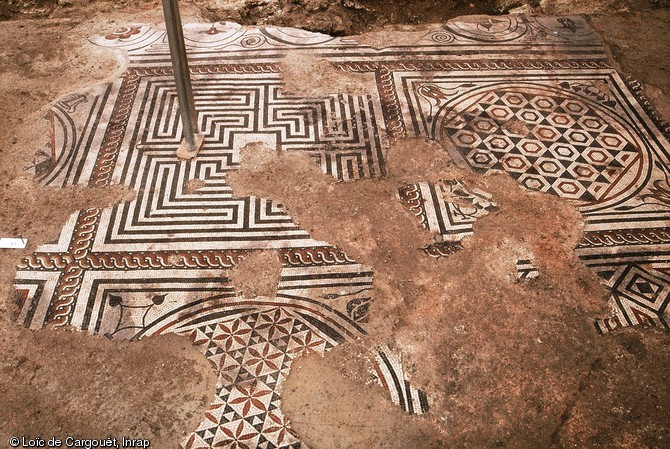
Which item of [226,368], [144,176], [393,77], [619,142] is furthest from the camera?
[393,77]

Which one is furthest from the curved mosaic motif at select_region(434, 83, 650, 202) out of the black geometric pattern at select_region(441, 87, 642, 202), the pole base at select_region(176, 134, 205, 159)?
the pole base at select_region(176, 134, 205, 159)

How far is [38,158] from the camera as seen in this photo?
2480mm

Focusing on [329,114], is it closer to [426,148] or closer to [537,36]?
[426,148]

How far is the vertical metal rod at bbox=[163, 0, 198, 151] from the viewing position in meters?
2.09

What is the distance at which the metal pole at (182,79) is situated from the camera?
6.88 ft

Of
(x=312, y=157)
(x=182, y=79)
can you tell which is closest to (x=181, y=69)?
(x=182, y=79)

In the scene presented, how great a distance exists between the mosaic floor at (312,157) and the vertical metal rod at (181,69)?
0.11 m

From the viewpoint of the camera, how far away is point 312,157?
2496 millimetres


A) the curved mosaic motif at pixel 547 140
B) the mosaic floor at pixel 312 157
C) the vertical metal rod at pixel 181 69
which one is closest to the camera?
the mosaic floor at pixel 312 157

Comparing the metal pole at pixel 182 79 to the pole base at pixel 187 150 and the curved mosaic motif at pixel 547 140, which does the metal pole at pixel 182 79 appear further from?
the curved mosaic motif at pixel 547 140

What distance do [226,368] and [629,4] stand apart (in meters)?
3.01


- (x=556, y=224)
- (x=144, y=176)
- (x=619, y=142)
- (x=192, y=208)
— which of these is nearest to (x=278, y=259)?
(x=192, y=208)

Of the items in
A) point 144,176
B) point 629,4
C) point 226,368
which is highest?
point 629,4

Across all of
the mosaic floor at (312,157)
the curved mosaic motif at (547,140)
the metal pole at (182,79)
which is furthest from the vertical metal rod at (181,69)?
the curved mosaic motif at (547,140)
